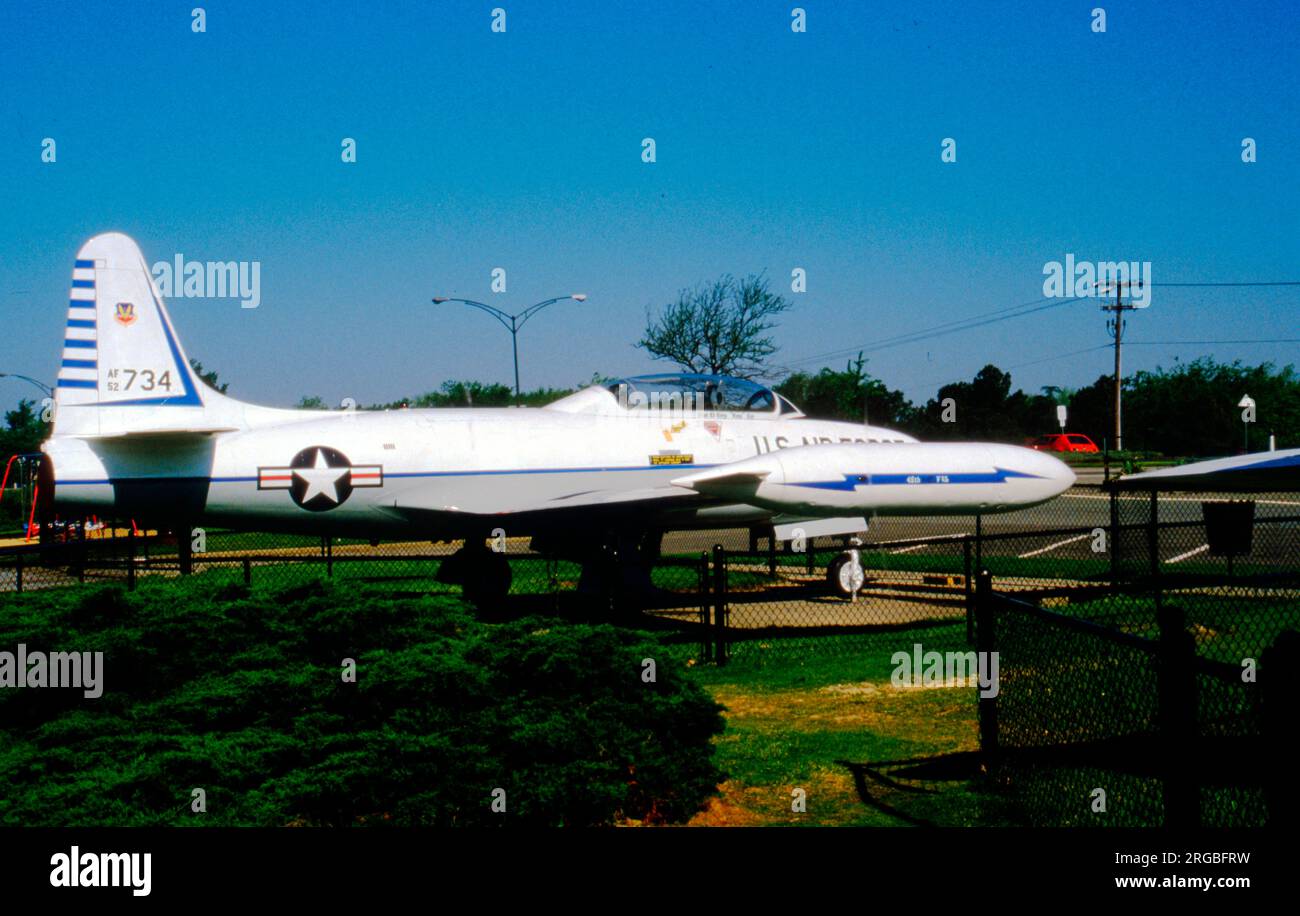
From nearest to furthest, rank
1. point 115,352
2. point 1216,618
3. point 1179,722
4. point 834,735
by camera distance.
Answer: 1. point 1179,722
2. point 834,735
3. point 1216,618
4. point 115,352

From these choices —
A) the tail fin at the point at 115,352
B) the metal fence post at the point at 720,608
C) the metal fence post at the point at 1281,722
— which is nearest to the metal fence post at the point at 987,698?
the metal fence post at the point at 1281,722

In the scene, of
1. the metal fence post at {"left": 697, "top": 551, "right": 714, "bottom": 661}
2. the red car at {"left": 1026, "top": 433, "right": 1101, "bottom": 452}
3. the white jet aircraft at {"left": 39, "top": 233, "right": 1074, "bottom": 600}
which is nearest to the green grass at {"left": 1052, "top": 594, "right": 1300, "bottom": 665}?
the white jet aircraft at {"left": 39, "top": 233, "right": 1074, "bottom": 600}

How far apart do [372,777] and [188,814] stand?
1.03 meters

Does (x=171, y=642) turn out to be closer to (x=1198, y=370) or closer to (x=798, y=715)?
(x=798, y=715)

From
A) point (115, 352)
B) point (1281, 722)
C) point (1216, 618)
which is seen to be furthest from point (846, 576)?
point (1281, 722)

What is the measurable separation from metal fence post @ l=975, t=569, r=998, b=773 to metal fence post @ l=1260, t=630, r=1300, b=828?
369 cm

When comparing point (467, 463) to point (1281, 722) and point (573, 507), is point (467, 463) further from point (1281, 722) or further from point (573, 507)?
point (1281, 722)

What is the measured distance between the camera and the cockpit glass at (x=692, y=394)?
16.5 meters

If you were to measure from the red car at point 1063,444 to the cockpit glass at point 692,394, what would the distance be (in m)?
45.8

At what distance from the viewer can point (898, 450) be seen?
46.2 ft

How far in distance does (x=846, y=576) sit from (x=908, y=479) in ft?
11.5

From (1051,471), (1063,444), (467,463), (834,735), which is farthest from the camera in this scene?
(1063,444)

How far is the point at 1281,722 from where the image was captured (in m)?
3.69

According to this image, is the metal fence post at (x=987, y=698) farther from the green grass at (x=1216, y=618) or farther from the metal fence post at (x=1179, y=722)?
the green grass at (x=1216, y=618)
